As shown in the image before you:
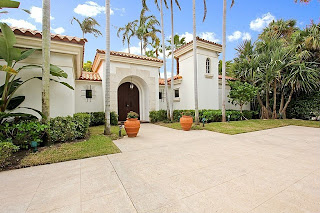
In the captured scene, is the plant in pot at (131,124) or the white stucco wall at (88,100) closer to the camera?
the plant in pot at (131,124)

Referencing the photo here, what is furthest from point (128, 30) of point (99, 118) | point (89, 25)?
point (99, 118)

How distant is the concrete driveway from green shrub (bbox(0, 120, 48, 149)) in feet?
4.66

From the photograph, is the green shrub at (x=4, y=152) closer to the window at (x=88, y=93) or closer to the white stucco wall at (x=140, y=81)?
the white stucco wall at (x=140, y=81)

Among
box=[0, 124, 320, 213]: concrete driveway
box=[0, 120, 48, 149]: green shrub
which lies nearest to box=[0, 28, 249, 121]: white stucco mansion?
box=[0, 120, 48, 149]: green shrub

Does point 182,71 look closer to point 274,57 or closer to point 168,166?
point 274,57

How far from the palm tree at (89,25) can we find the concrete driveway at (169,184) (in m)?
21.0

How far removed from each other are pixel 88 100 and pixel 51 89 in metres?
4.74

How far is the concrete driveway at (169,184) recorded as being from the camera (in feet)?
6.36

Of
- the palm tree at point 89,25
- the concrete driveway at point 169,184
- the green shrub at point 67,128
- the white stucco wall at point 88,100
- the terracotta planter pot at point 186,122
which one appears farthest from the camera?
the palm tree at point 89,25

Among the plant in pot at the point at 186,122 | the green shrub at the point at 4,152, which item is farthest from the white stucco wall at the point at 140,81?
the green shrub at the point at 4,152

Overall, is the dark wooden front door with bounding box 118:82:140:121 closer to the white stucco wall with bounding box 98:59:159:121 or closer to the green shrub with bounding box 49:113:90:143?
the white stucco wall with bounding box 98:59:159:121

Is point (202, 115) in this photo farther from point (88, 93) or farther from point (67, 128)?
point (88, 93)

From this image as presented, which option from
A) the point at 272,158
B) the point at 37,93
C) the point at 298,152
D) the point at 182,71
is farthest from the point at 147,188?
the point at 182,71

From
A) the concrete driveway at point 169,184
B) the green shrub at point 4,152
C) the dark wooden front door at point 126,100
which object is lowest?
the concrete driveway at point 169,184
